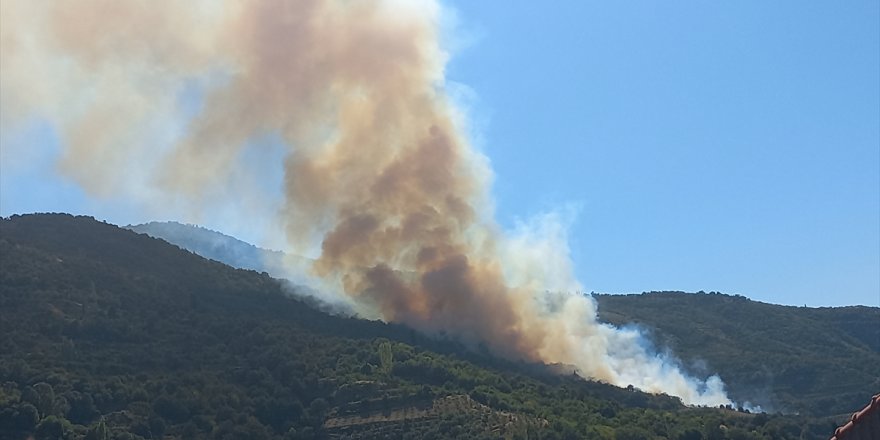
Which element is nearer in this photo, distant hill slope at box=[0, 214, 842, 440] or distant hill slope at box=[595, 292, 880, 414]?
distant hill slope at box=[0, 214, 842, 440]

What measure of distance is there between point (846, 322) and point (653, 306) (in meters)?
30.7

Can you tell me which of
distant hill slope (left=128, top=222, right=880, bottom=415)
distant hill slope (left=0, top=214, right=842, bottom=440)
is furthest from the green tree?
distant hill slope (left=128, top=222, right=880, bottom=415)

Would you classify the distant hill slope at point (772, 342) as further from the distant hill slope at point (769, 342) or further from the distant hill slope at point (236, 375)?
the distant hill slope at point (236, 375)

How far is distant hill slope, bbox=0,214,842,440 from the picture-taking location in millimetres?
79375

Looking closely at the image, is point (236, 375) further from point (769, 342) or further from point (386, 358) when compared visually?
point (769, 342)

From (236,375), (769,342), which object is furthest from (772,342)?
(236,375)

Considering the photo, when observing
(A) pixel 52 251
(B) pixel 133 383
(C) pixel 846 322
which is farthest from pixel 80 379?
(C) pixel 846 322

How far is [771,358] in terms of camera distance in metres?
139

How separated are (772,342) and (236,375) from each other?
292ft

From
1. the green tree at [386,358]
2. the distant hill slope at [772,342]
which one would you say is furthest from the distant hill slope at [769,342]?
the green tree at [386,358]

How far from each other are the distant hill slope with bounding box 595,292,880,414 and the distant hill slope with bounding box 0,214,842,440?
22.6 meters

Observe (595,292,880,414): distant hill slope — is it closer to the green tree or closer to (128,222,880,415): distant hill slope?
(128,222,880,415): distant hill slope

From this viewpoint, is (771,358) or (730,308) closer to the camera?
(771,358)

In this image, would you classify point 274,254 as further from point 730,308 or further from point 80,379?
point 80,379
